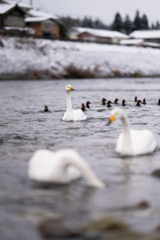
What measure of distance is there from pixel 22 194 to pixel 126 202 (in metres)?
1.81

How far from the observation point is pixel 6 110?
21172 millimetres

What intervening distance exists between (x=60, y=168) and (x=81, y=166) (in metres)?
0.52

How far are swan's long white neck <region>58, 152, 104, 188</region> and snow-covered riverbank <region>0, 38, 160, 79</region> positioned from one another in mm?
52086

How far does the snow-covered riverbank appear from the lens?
62062 mm

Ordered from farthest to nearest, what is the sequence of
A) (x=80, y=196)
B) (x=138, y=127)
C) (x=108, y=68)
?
(x=108, y=68) → (x=138, y=127) → (x=80, y=196)

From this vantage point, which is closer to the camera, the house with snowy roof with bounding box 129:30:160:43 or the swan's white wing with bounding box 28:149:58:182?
the swan's white wing with bounding box 28:149:58:182

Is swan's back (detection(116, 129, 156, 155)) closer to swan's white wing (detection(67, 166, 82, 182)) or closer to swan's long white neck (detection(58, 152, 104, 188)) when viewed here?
swan's white wing (detection(67, 166, 82, 182))

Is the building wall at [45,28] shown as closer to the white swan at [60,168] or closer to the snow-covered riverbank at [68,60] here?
the snow-covered riverbank at [68,60]

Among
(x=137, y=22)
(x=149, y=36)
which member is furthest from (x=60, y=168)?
(x=137, y=22)

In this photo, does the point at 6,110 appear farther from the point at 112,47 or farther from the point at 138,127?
the point at 112,47

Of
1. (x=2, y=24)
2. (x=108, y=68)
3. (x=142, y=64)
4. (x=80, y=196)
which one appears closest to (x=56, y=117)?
(x=80, y=196)

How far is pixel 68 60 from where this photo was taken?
6912 cm

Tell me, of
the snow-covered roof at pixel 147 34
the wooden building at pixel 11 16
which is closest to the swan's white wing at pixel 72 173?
the wooden building at pixel 11 16

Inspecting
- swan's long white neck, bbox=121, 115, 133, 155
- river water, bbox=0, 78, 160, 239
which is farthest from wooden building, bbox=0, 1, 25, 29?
swan's long white neck, bbox=121, 115, 133, 155
